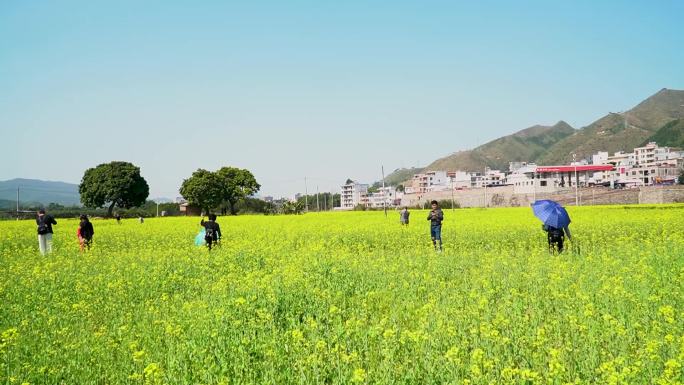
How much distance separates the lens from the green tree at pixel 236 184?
319 ft

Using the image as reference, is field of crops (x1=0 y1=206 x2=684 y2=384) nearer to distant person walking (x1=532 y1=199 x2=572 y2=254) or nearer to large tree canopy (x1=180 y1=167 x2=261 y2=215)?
distant person walking (x1=532 y1=199 x2=572 y2=254)

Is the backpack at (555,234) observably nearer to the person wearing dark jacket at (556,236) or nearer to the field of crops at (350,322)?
the person wearing dark jacket at (556,236)

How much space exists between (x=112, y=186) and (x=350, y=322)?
90327 mm

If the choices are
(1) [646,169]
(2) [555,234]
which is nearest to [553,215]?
(2) [555,234]

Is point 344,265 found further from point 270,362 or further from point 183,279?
point 270,362

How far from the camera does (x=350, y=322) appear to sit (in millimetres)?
7551

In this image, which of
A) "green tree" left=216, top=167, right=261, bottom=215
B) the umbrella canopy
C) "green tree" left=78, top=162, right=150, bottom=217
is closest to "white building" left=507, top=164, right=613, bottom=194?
"green tree" left=216, top=167, right=261, bottom=215

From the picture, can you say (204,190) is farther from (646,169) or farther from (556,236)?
(646,169)

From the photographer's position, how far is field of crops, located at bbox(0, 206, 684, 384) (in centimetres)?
605

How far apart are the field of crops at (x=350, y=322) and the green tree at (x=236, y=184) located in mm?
82056

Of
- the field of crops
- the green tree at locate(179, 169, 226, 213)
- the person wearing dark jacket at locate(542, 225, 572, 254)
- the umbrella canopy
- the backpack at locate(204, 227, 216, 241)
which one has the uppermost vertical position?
the green tree at locate(179, 169, 226, 213)

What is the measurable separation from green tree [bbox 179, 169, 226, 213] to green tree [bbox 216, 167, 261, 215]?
1.36 m

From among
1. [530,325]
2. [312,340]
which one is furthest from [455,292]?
[312,340]

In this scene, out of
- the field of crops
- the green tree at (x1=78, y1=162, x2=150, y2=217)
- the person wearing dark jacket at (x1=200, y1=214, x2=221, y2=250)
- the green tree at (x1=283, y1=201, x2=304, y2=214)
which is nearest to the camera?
the field of crops
